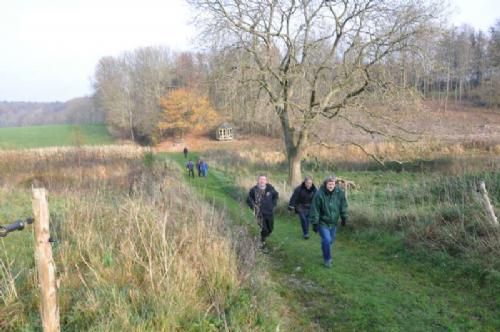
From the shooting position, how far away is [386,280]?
6.77 metres

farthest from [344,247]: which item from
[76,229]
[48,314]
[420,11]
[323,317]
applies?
[420,11]

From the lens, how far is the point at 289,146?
18.4m

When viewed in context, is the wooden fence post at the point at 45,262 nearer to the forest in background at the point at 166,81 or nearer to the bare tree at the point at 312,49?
the bare tree at the point at 312,49

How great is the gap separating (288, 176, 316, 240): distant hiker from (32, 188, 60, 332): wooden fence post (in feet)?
22.1

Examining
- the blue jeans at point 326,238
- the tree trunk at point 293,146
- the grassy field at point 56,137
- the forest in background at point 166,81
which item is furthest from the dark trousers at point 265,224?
the grassy field at point 56,137

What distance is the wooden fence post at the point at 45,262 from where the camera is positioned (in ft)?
11.0

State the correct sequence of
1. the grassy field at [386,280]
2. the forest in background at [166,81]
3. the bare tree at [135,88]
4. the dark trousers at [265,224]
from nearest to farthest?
the grassy field at [386,280] < the dark trousers at [265,224] < the forest in background at [166,81] < the bare tree at [135,88]

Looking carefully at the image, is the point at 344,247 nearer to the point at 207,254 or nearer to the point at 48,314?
the point at 207,254

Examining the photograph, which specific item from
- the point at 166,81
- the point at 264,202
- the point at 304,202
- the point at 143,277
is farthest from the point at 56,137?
the point at 143,277

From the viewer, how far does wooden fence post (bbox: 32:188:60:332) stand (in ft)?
11.0

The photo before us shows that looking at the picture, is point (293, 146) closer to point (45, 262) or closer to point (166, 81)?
point (45, 262)

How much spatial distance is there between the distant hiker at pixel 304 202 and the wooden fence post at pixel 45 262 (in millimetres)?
6736

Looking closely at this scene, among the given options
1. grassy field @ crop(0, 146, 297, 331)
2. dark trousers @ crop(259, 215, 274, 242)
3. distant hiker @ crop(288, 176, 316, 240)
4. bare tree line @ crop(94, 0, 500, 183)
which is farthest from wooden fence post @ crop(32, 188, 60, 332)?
bare tree line @ crop(94, 0, 500, 183)

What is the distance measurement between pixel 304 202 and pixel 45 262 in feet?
23.4
